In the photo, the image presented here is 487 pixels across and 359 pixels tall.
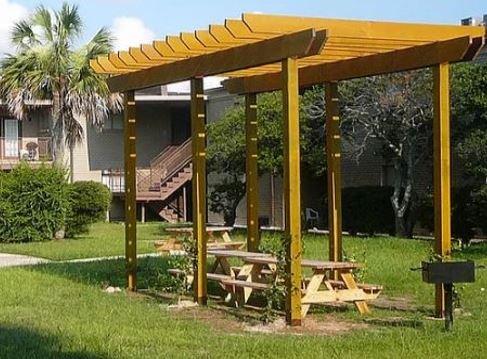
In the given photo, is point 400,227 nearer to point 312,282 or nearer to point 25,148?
point 312,282

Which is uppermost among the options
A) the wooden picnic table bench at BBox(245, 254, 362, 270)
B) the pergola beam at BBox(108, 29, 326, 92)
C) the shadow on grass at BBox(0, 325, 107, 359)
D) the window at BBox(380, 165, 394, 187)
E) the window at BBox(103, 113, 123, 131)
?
the window at BBox(103, 113, 123, 131)

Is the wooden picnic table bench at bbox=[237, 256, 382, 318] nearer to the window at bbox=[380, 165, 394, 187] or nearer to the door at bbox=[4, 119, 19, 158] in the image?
the window at bbox=[380, 165, 394, 187]

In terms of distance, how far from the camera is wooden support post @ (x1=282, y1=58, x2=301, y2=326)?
1073cm

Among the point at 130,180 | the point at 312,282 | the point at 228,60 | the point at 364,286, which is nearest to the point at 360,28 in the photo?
the point at 228,60

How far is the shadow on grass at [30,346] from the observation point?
891cm

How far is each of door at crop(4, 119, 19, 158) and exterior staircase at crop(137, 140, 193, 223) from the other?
217 inches

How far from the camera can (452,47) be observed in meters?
11.4

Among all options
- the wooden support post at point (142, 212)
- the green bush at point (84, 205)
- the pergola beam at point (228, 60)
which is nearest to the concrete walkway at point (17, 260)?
the green bush at point (84, 205)

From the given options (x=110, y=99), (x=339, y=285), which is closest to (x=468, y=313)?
(x=339, y=285)

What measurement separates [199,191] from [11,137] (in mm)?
30047

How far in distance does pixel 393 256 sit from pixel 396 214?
7.51m

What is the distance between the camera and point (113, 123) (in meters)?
42.7

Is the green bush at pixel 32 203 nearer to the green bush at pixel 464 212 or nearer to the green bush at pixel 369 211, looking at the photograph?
the green bush at pixel 369 211

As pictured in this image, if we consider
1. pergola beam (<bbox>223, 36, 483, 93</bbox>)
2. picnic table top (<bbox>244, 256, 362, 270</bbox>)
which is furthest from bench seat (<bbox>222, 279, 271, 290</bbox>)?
pergola beam (<bbox>223, 36, 483, 93</bbox>)
